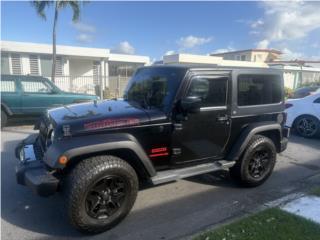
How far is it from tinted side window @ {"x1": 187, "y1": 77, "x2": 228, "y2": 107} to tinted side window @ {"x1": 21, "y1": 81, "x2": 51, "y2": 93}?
23.3 ft

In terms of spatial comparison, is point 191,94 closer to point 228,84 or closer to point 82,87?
point 228,84

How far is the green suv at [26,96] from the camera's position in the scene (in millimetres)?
8961

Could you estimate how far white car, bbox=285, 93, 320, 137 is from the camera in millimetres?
8133

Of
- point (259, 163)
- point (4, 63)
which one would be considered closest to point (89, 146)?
point (259, 163)

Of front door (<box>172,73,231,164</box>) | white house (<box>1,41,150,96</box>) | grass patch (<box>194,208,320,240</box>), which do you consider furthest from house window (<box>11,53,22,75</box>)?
grass patch (<box>194,208,320,240</box>)

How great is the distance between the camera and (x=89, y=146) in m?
3.10

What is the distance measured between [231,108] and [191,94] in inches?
29.2

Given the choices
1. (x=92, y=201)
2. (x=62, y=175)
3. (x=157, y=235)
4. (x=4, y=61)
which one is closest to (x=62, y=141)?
(x=62, y=175)

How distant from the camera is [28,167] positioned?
3.36 m

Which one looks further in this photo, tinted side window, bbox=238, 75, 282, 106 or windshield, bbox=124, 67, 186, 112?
tinted side window, bbox=238, 75, 282, 106

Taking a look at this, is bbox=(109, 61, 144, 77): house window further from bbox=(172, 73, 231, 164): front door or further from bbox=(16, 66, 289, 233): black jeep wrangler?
bbox=(172, 73, 231, 164): front door

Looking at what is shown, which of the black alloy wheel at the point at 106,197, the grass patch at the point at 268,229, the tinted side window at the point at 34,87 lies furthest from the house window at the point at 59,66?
the grass patch at the point at 268,229

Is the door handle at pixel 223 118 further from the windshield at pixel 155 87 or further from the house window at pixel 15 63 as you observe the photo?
the house window at pixel 15 63

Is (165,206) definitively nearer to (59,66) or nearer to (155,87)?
(155,87)
